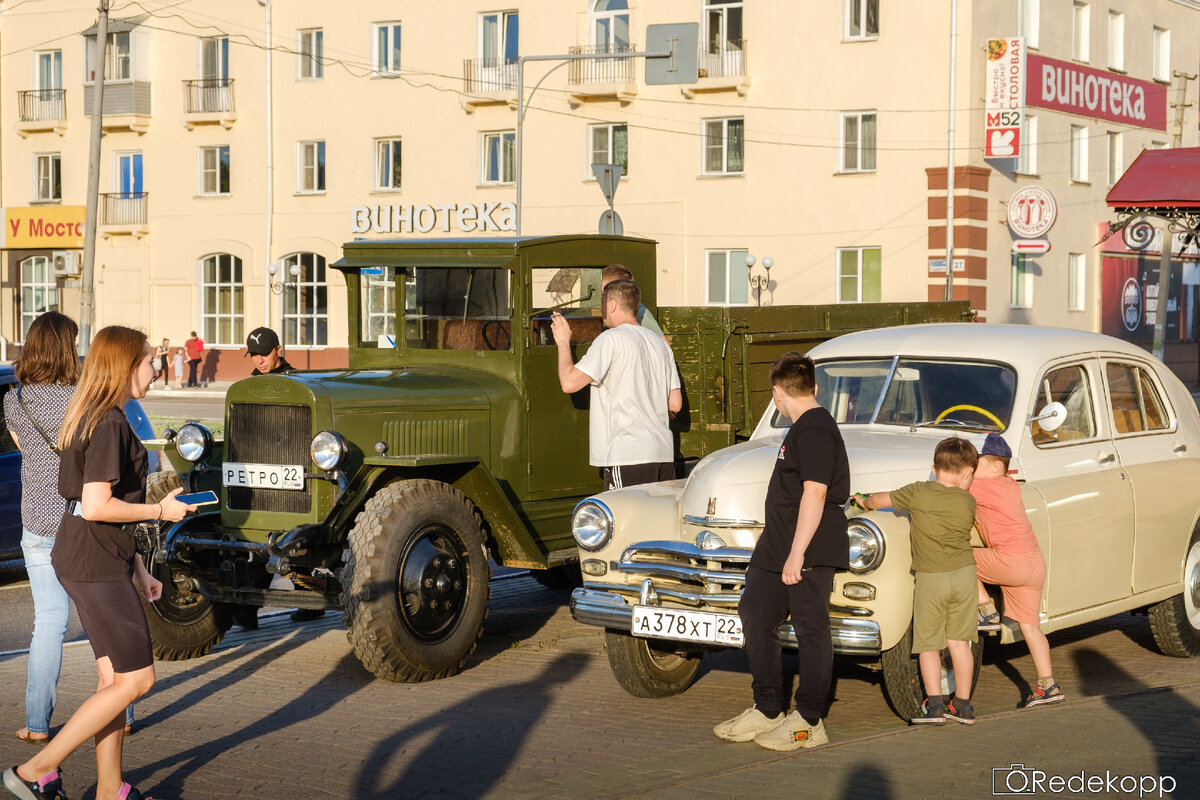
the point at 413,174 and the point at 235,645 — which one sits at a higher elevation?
the point at 413,174

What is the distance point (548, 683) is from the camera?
8.16m

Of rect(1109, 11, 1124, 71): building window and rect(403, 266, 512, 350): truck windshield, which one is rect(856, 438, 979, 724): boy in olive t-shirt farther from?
rect(1109, 11, 1124, 71): building window

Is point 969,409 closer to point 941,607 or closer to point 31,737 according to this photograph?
point 941,607

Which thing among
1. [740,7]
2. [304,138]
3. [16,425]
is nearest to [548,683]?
[16,425]

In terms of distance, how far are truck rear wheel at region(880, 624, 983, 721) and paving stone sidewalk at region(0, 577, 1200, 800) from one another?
5.4 inches

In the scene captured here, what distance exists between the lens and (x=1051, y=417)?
7.75 metres

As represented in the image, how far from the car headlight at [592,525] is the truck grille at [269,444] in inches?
70.1

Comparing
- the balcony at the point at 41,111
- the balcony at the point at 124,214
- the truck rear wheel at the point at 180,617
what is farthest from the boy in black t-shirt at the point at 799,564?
the balcony at the point at 41,111

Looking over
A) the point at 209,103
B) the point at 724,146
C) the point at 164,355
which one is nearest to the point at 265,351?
the point at 724,146

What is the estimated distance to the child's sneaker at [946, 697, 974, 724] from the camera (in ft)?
22.4

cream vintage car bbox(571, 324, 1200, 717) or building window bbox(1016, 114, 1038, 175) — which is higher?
building window bbox(1016, 114, 1038, 175)

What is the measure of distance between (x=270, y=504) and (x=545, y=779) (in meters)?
3.22

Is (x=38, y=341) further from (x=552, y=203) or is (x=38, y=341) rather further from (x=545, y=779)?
(x=552, y=203)

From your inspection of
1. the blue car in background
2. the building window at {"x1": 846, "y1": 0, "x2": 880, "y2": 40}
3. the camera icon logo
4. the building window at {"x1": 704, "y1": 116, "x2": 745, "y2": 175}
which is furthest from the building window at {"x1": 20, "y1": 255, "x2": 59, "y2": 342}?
the camera icon logo
